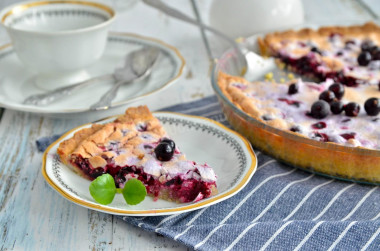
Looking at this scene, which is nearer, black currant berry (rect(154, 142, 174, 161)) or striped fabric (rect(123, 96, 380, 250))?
striped fabric (rect(123, 96, 380, 250))

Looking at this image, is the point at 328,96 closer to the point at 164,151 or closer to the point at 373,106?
the point at 373,106

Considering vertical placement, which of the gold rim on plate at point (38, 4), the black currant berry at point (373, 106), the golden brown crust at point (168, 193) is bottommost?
the golden brown crust at point (168, 193)

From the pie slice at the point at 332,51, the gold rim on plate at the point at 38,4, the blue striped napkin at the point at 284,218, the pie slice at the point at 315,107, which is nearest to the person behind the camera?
the blue striped napkin at the point at 284,218

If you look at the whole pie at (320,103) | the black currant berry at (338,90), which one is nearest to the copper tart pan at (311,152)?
the whole pie at (320,103)

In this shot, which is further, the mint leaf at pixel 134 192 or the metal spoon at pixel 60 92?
the metal spoon at pixel 60 92

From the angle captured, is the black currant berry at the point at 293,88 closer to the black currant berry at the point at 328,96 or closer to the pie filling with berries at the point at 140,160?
the black currant berry at the point at 328,96

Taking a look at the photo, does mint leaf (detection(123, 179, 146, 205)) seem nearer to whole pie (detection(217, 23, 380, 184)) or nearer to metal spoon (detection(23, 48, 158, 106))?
whole pie (detection(217, 23, 380, 184))

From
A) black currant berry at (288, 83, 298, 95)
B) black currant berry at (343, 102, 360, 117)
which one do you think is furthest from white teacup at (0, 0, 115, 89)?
black currant berry at (343, 102, 360, 117)

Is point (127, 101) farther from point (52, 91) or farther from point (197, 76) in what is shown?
point (197, 76)
